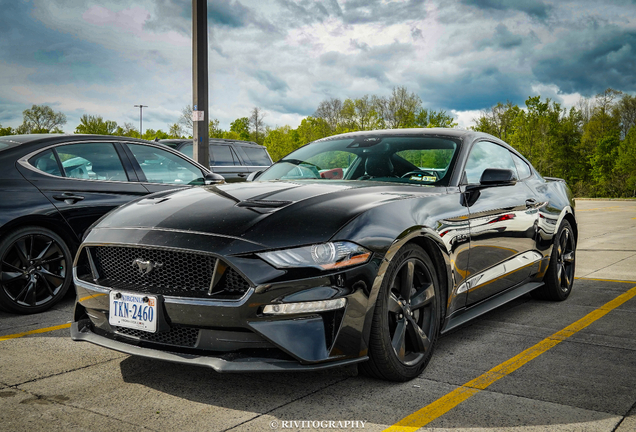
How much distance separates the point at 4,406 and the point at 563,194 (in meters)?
5.04

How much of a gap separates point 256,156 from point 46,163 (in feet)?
29.1

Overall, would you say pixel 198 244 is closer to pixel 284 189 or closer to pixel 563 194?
pixel 284 189

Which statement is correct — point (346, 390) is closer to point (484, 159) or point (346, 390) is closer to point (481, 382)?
point (481, 382)

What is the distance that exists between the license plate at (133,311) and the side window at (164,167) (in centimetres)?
303

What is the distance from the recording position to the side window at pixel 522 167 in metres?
5.10

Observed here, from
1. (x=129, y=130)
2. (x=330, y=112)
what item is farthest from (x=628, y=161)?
(x=129, y=130)

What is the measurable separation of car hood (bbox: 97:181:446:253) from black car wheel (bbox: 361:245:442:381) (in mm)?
381

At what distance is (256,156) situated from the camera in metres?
13.8

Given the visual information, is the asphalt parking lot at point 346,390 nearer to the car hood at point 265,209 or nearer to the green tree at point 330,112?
the car hood at point 265,209

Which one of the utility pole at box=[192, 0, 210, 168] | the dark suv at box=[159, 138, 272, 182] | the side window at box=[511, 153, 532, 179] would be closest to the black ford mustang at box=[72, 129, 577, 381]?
the side window at box=[511, 153, 532, 179]

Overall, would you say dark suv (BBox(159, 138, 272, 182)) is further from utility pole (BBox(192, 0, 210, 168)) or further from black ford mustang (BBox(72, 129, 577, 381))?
black ford mustang (BBox(72, 129, 577, 381))

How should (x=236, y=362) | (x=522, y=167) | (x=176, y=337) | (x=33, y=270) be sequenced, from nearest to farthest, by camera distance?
(x=236, y=362)
(x=176, y=337)
(x=33, y=270)
(x=522, y=167)

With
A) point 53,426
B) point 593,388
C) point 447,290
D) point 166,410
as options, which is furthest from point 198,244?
point 593,388

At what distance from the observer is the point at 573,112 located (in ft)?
255
